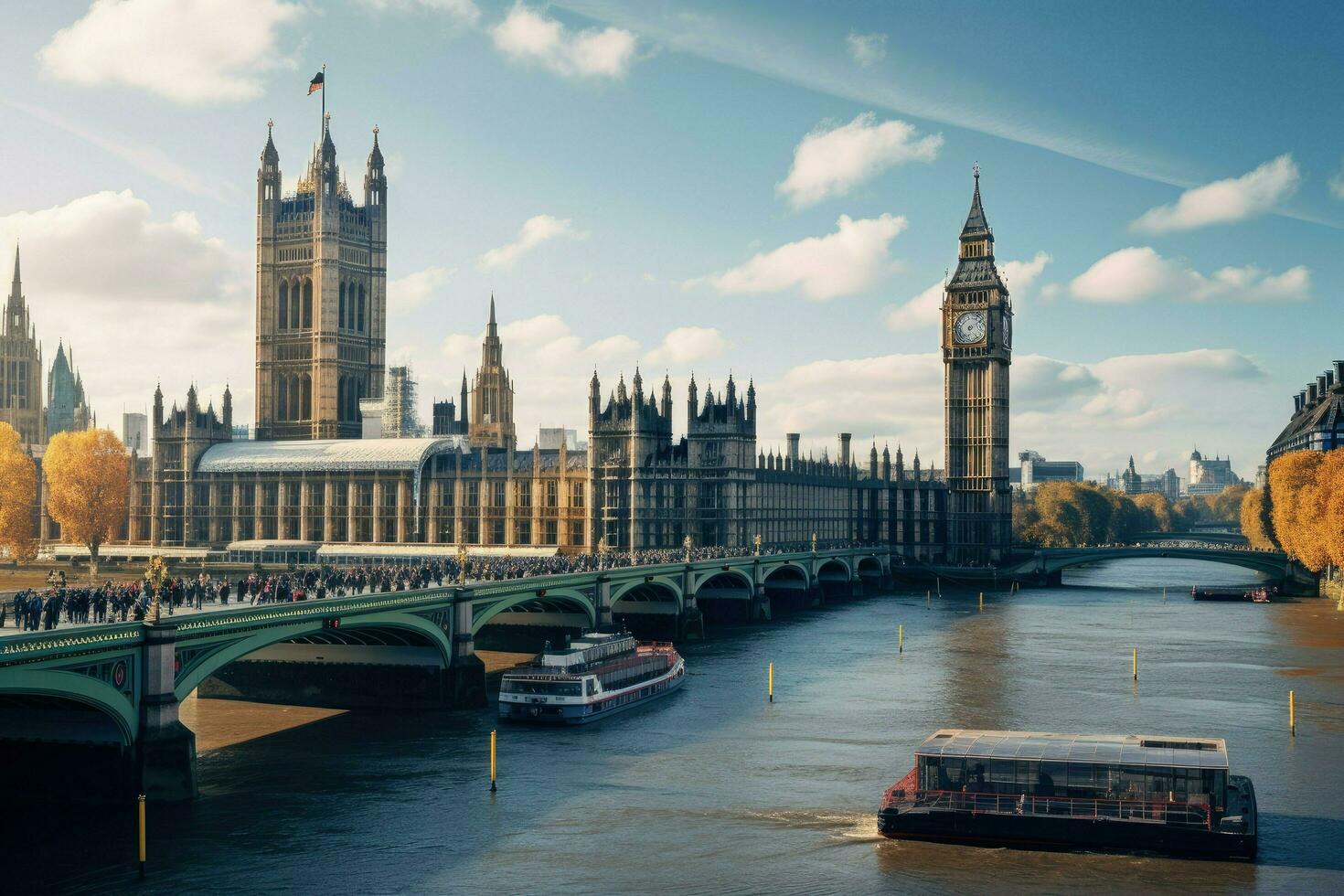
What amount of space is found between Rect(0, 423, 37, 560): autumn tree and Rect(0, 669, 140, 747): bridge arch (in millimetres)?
108994

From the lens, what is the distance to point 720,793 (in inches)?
2338

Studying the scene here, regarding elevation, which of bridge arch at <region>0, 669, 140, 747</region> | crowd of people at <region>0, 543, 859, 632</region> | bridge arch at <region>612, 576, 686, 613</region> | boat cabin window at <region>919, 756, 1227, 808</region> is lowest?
boat cabin window at <region>919, 756, 1227, 808</region>

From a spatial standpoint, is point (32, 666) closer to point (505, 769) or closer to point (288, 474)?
point (505, 769)

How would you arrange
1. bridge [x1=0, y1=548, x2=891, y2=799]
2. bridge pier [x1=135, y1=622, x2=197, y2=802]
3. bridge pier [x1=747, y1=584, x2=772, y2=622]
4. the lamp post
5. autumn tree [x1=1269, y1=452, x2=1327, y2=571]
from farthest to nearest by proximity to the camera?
autumn tree [x1=1269, y1=452, x2=1327, y2=571] < bridge pier [x1=747, y1=584, x2=772, y2=622] < the lamp post < bridge pier [x1=135, y1=622, x2=197, y2=802] < bridge [x1=0, y1=548, x2=891, y2=799]

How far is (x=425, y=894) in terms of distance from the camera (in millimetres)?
45844

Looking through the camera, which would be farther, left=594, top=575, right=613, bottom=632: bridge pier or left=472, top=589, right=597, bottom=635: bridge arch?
left=594, top=575, right=613, bottom=632: bridge pier

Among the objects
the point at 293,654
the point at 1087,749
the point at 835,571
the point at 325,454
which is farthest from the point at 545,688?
the point at 325,454

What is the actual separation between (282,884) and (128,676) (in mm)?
12118

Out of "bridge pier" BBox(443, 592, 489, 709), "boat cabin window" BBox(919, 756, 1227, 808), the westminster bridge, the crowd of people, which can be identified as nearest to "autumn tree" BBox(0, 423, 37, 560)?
the crowd of people

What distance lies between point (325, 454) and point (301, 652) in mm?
99047

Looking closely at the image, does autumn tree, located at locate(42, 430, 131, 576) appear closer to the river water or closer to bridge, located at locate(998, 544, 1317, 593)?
the river water

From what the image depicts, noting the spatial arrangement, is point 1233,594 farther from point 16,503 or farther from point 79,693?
point 79,693

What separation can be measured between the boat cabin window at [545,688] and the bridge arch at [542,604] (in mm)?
4944

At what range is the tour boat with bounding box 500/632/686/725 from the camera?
77250 millimetres
